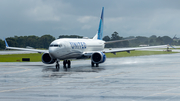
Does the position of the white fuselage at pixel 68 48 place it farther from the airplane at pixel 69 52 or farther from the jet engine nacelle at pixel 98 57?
the jet engine nacelle at pixel 98 57

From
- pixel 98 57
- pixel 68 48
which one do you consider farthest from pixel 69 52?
pixel 98 57

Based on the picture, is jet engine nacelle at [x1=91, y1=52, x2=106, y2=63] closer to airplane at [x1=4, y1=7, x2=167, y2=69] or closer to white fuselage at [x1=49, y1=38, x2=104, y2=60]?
airplane at [x1=4, y1=7, x2=167, y2=69]

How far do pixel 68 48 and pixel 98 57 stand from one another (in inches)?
183

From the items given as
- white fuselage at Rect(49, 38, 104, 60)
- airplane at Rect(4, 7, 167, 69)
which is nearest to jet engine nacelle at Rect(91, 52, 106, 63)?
airplane at Rect(4, 7, 167, 69)

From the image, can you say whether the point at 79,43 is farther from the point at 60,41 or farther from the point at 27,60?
the point at 27,60

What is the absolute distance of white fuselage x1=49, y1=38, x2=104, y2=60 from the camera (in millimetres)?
34156

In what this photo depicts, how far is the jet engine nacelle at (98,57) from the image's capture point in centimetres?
3681

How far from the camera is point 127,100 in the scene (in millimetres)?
12750

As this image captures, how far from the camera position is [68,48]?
1416 inches

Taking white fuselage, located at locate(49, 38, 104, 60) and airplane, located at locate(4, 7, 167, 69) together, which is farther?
airplane, located at locate(4, 7, 167, 69)

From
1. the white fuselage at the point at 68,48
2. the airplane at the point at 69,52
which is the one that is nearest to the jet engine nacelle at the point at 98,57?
the airplane at the point at 69,52

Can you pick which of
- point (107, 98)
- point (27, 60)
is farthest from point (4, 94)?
point (27, 60)

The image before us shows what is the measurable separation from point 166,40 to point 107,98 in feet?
518

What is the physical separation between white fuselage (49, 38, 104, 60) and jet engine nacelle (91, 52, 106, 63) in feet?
7.38
